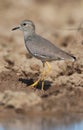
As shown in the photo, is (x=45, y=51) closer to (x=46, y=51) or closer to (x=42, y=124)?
(x=46, y=51)

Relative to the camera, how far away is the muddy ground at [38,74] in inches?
444

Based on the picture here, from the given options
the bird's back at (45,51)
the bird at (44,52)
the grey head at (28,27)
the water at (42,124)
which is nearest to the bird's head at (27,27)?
the grey head at (28,27)

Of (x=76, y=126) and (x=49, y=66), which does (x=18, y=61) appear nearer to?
(x=49, y=66)

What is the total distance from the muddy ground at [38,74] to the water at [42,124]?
0.27m

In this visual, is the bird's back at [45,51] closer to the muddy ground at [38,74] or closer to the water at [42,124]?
the muddy ground at [38,74]

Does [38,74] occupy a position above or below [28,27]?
below

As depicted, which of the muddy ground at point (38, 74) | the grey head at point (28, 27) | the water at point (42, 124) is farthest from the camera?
the grey head at point (28, 27)

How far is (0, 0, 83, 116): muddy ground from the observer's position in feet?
37.0

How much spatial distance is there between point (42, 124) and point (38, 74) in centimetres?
382

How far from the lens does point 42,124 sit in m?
10.6

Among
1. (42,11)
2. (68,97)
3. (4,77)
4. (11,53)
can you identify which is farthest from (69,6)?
(68,97)

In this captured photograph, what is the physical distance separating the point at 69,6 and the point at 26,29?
36.2 ft

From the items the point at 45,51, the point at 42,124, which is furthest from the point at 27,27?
the point at 42,124

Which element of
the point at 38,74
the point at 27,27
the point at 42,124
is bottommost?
the point at 38,74
